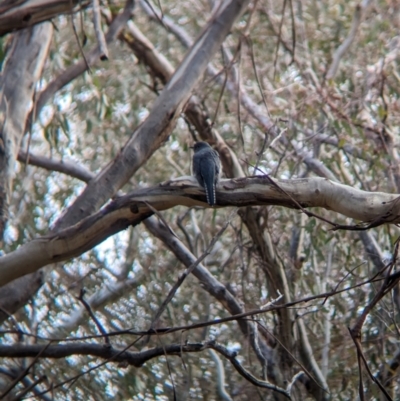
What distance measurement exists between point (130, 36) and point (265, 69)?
2.23 meters

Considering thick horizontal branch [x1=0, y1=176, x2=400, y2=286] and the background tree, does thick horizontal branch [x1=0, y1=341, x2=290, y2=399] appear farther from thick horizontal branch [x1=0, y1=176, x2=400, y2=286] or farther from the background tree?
thick horizontal branch [x1=0, y1=176, x2=400, y2=286]

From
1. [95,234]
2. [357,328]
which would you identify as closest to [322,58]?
[95,234]

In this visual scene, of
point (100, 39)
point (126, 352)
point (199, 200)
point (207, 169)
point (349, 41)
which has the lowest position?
point (126, 352)

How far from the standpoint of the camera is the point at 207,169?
13.7ft

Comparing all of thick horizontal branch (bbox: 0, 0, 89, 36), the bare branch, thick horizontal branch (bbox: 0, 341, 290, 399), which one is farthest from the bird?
the bare branch

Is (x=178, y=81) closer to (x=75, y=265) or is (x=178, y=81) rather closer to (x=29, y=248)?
(x=29, y=248)

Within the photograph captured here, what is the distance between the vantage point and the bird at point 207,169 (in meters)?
3.48

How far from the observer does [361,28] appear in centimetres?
809

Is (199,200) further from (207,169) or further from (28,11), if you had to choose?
(28,11)

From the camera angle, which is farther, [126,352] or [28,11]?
[28,11]

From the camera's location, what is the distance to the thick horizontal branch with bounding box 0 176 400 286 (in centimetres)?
319

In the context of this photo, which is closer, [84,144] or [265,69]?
[265,69]

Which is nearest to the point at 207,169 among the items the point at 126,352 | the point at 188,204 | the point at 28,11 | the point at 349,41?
the point at 188,204

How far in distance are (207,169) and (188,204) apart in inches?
23.6
